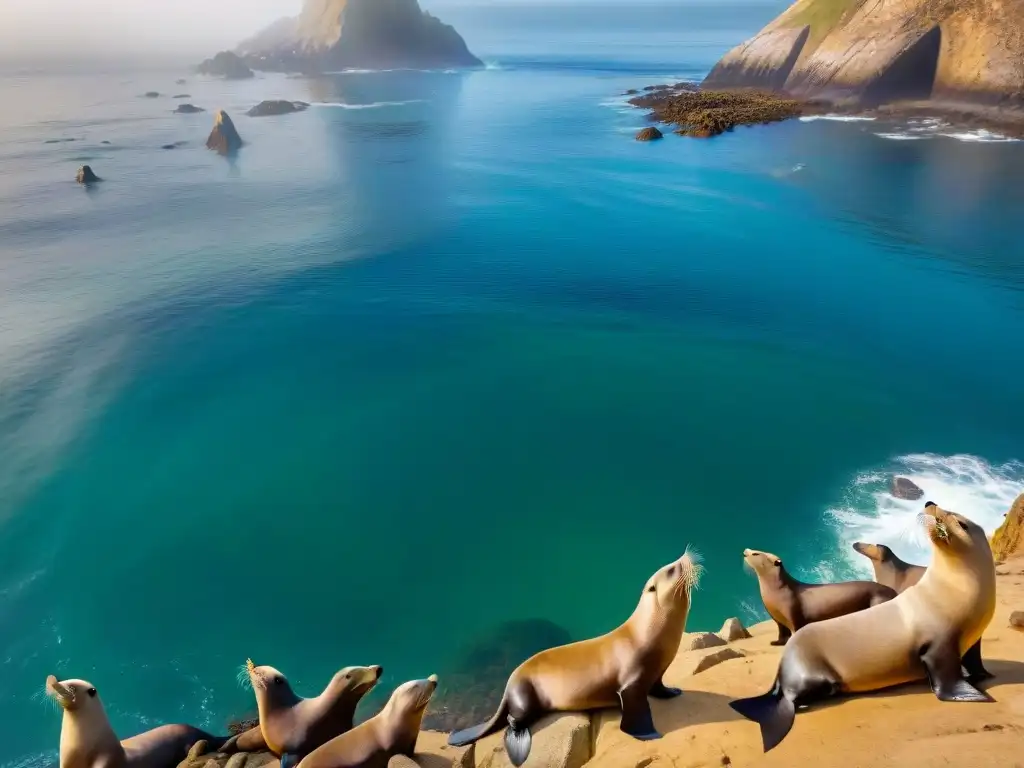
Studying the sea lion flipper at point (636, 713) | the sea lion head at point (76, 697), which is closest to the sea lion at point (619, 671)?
the sea lion flipper at point (636, 713)

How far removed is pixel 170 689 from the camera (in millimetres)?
14820

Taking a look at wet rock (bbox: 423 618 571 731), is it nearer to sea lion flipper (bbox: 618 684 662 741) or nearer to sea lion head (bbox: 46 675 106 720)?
sea lion head (bbox: 46 675 106 720)

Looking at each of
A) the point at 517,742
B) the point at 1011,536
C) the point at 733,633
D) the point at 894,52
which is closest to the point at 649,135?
the point at 894,52

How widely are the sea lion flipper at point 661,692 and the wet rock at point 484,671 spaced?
20.0 feet

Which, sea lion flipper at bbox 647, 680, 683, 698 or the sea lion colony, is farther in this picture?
sea lion flipper at bbox 647, 680, 683, 698

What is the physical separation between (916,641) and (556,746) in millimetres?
4475

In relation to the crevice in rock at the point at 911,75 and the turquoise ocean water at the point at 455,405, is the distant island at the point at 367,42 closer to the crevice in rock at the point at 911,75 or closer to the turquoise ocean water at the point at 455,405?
the crevice in rock at the point at 911,75

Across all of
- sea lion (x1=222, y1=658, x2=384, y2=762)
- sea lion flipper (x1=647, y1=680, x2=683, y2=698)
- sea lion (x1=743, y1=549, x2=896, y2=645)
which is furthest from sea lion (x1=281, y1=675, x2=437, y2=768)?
sea lion (x1=743, y1=549, x2=896, y2=645)

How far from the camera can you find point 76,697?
9648 mm

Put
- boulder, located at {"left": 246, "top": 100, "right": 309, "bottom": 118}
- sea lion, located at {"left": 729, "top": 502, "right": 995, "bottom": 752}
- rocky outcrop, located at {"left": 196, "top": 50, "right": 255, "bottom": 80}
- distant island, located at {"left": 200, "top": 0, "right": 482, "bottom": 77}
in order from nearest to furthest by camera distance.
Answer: sea lion, located at {"left": 729, "top": 502, "right": 995, "bottom": 752} → boulder, located at {"left": 246, "top": 100, "right": 309, "bottom": 118} → rocky outcrop, located at {"left": 196, "top": 50, "right": 255, "bottom": 80} → distant island, located at {"left": 200, "top": 0, "right": 482, "bottom": 77}

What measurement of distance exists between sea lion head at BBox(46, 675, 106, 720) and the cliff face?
8071 cm

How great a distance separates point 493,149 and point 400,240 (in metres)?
28.8

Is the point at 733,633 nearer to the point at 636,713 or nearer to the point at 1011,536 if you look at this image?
the point at 636,713

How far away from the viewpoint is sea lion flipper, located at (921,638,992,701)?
7.15 metres
